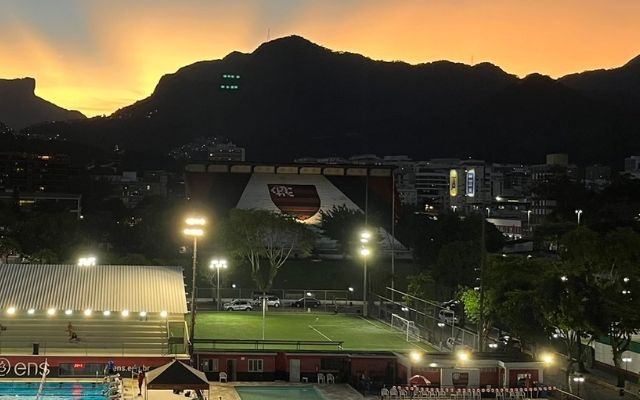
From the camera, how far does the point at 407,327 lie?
47.7 metres

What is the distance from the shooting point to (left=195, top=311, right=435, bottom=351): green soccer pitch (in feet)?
144

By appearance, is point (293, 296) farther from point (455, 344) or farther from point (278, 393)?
point (278, 393)

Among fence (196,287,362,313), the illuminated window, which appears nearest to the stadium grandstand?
the illuminated window

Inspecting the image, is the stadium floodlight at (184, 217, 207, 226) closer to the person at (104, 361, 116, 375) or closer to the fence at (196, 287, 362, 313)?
the person at (104, 361, 116, 375)

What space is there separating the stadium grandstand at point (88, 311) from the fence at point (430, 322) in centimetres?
1436

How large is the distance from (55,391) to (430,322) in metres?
24.5

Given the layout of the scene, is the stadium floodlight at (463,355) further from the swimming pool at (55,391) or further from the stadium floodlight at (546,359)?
the swimming pool at (55,391)

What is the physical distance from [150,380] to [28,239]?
44.2 meters

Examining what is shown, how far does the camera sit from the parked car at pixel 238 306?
59906 millimetres

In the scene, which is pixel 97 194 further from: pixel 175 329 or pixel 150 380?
pixel 150 380

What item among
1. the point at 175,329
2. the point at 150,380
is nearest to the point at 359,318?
the point at 175,329

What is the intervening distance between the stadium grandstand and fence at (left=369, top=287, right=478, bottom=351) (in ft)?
47.1

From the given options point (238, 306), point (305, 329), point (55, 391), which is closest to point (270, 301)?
point (238, 306)

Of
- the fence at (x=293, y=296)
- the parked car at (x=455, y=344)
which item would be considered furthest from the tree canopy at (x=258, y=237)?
the parked car at (x=455, y=344)
